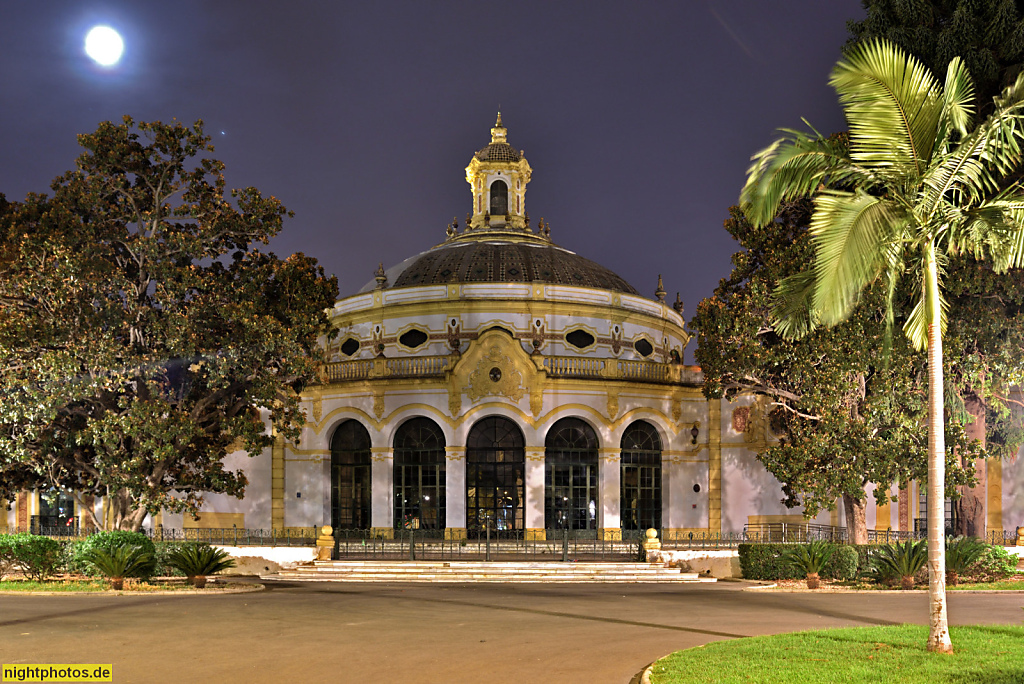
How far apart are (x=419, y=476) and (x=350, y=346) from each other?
27.6ft

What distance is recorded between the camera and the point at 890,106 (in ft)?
44.5

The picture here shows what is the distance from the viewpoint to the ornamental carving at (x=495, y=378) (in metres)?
38.3

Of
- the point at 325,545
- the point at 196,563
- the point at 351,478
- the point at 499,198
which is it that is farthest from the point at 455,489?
the point at 499,198

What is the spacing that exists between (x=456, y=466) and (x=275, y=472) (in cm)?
839

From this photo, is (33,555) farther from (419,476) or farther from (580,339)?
(580,339)

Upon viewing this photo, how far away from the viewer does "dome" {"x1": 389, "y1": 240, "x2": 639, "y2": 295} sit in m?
44.8

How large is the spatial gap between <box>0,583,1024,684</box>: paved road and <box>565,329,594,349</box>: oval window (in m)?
20.1

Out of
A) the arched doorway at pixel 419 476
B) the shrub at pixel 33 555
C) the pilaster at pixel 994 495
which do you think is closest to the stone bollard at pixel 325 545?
the shrub at pixel 33 555

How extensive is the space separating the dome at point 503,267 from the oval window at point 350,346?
3.20m

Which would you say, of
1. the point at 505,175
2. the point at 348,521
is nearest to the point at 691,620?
the point at 348,521

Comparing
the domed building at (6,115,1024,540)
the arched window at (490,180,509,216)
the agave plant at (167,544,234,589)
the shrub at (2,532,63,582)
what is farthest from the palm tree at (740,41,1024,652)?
the arched window at (490,180,509,216)

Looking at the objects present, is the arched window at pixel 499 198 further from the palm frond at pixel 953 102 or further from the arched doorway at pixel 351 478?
the palm frond at pixel 953 102

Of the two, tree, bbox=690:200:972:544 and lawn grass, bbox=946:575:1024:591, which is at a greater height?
tree, bbox=690:200:972:544

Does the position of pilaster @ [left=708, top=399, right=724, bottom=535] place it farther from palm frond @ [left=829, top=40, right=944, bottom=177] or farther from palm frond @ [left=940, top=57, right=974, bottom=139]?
palm frond @ [left=940, top=57, right=974, bottom=139]
